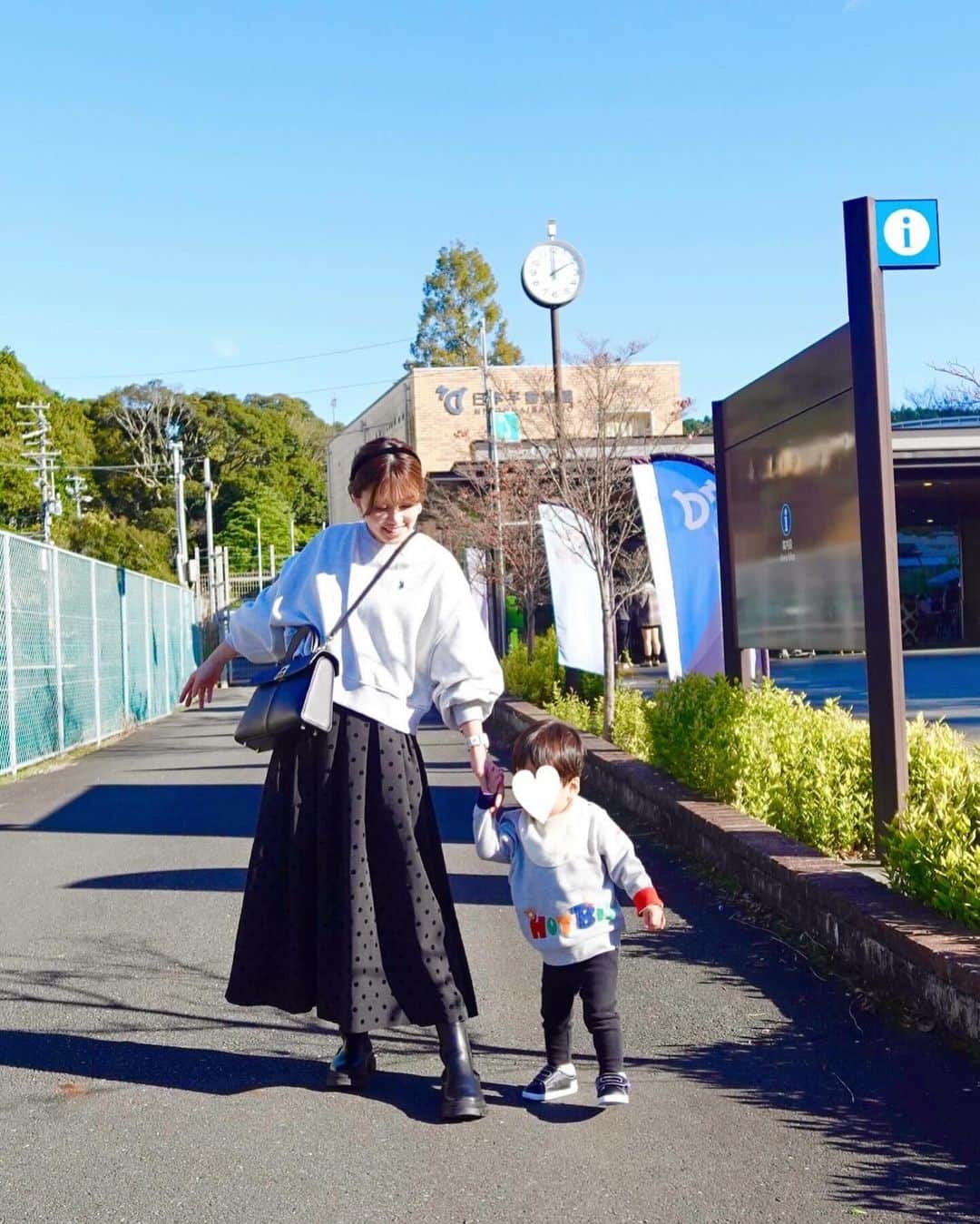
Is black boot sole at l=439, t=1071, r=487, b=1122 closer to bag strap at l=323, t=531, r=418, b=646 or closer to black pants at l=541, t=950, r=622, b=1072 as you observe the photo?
black pants at l=541, t=950, r=622, b=1072

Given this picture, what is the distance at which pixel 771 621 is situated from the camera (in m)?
8.69

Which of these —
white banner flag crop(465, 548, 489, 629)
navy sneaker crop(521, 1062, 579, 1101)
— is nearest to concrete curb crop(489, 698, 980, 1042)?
navy sneaker crop(521, 1062, 579, 1101)

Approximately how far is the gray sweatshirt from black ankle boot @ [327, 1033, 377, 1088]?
587mm

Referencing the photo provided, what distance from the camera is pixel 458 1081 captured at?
155 inches

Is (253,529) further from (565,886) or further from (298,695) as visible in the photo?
(565,886)

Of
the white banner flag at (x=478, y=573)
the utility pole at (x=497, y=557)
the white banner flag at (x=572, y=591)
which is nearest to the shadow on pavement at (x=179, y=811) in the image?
the white banner flag at (x=572, y=591)

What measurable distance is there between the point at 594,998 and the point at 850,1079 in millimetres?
804

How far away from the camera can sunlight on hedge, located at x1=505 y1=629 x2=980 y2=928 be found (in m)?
5.05

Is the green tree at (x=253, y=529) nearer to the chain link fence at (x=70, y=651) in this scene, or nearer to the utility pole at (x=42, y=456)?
the utility pole at (x=42, y=456)

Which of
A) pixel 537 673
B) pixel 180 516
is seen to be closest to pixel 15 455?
pixel 180 516

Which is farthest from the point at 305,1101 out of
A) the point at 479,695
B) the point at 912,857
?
the point at 912,857

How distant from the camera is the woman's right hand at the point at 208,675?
4367 mm

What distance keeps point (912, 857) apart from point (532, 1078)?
1687mm

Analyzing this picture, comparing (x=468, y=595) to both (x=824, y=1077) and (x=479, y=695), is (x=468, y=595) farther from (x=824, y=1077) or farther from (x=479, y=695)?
(x=824, y=1077)
